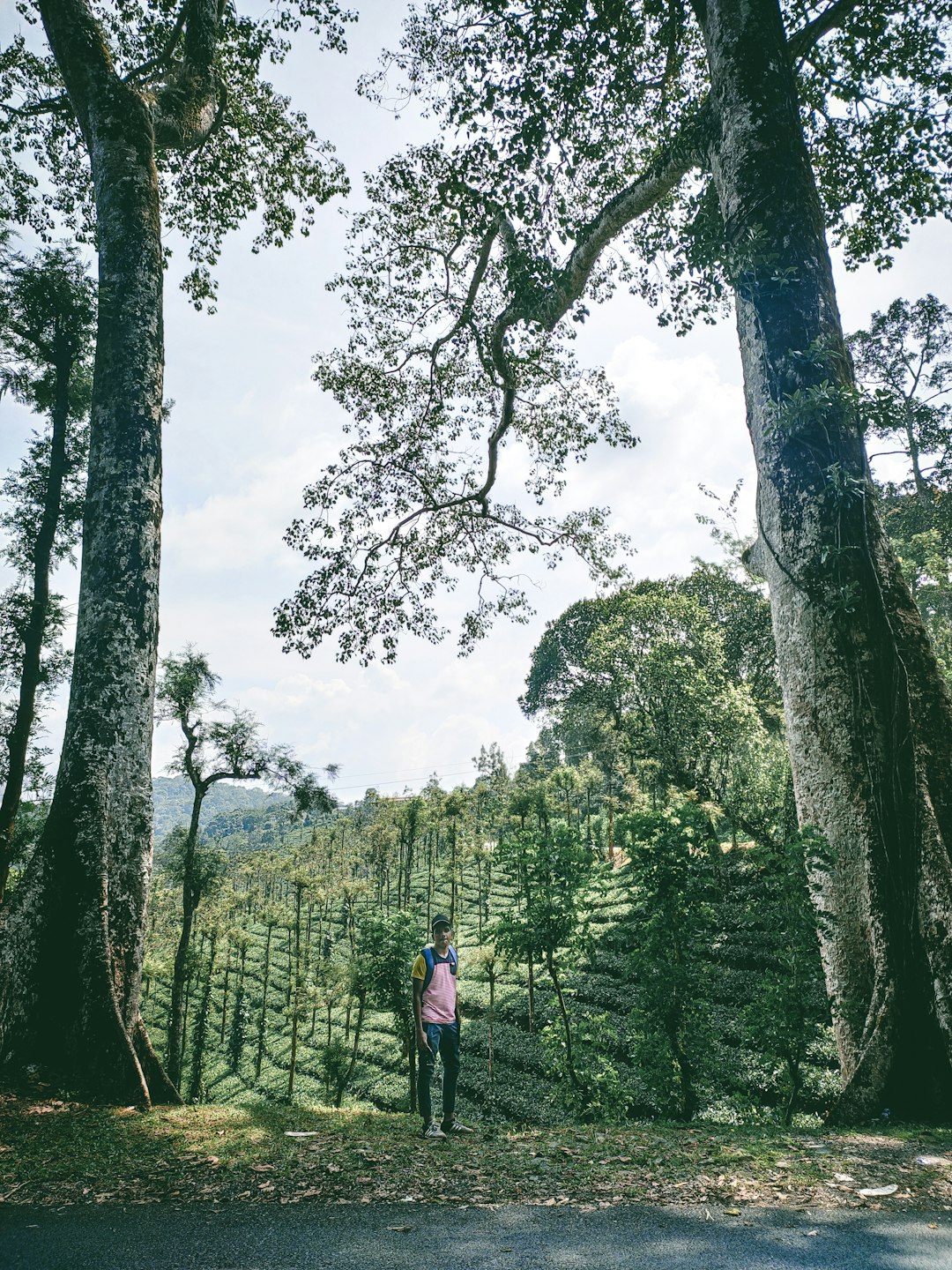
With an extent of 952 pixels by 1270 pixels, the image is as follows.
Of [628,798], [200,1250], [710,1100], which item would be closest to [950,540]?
[628,798]

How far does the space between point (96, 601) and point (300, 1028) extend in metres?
39.9

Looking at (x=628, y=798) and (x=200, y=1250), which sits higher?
(x=628, y=798)

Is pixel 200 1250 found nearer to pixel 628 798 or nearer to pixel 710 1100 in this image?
pixel 710 1100

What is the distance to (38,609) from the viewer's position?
9633 millimetres

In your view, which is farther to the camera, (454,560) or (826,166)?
(454,560)

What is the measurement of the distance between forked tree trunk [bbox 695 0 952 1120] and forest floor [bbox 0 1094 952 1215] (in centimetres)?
75

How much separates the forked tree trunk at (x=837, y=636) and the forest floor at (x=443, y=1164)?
0.75 metres

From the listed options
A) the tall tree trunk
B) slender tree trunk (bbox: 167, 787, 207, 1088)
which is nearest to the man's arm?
the tall tree trunk

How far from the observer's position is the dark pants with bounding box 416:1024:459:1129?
17.0ft

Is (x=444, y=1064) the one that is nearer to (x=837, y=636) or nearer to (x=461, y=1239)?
(x=461, y=1239)

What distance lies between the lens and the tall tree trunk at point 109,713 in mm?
4719

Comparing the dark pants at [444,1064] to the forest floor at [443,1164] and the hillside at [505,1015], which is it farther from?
the hillside at [505,1015]

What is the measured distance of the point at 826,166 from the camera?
402 inches

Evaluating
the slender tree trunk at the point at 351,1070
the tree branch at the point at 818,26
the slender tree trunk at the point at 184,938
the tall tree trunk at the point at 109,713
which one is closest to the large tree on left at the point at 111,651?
the tall tree trunk at the point at 109,713
